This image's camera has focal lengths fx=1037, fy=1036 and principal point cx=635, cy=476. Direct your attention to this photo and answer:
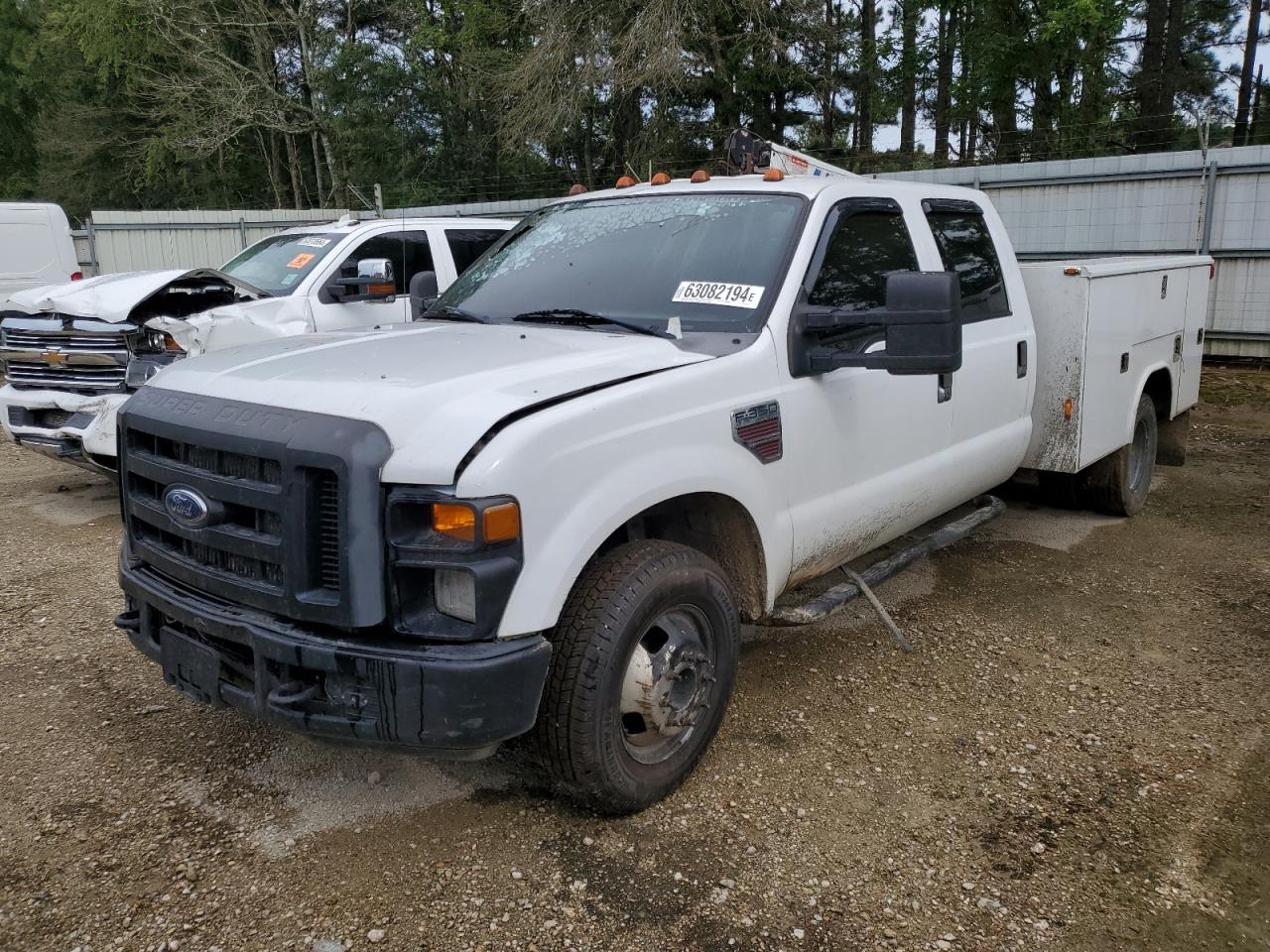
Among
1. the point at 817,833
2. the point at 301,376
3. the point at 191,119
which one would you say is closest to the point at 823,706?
the point at 817,833

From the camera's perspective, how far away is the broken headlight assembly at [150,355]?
6.40 metres

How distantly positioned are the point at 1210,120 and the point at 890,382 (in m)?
9.62

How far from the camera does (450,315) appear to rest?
4.17 meters

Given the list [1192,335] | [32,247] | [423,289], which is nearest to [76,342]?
[423,289]

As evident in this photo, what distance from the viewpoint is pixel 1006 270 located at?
198 inches

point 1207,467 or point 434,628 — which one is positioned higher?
point 434,628

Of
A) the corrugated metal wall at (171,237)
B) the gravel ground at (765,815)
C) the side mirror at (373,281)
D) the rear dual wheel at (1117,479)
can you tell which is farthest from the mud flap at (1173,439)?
the corrugated metal wall at (171,237)

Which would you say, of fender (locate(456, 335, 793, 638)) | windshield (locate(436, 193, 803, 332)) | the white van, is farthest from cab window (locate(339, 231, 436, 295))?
the white van

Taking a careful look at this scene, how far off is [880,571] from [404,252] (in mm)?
4747

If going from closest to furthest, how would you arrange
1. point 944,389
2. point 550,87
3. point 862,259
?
point 862,259, point 944,389, point 550,87

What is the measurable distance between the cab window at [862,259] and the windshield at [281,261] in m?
4.39

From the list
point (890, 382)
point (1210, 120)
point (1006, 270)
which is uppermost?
point (1210, 120)

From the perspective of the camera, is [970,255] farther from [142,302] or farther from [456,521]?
[142,302]

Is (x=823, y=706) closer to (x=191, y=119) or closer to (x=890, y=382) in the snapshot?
(x=890, y=382)
